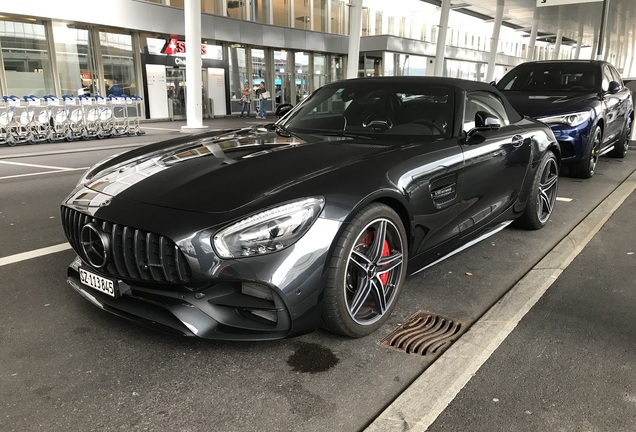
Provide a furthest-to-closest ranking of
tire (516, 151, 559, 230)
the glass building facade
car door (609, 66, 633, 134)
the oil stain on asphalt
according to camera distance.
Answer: the glass building facade → car door (609, 66, 633, 134) → tire (516, 151, 559, 230) → the oil stain on asphalt

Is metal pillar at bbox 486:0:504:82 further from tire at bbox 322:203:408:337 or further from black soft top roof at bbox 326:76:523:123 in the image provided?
tire at bbox 322:203:408:337

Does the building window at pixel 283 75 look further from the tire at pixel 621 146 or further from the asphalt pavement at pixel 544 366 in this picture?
the asphalt pavement at pixel 544 366

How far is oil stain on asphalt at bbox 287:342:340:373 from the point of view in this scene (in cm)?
264

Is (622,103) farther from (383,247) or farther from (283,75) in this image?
(283,75)

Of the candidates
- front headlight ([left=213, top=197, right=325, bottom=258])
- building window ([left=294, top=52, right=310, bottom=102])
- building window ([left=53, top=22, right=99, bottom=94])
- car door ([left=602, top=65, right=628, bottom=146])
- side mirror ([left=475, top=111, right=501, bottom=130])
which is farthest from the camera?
building window ([left=294, top=52, right=310, bottom=102])

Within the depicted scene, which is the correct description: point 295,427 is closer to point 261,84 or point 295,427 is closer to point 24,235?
point 24,235

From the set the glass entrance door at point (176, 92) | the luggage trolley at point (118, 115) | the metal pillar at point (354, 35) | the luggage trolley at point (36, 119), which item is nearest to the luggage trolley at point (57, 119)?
the luggage trolley at point (36, 119)

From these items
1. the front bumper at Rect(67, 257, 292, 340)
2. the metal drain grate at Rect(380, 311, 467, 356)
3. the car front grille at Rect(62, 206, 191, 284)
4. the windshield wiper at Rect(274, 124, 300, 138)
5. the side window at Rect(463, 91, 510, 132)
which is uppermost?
the side window at Rect(463, 91, 510, 132)

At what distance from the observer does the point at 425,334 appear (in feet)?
9.95

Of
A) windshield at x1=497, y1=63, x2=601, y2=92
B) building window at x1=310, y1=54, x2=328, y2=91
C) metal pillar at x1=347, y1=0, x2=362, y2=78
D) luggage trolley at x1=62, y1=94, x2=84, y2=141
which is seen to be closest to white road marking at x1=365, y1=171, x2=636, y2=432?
windshield at x1=497, y1=63, x2=601, y2=92

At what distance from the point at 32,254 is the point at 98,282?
6.33ft

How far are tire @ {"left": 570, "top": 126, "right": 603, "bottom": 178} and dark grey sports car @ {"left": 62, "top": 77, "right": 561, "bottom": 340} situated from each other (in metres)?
4.23

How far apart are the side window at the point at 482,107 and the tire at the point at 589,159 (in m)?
3.59

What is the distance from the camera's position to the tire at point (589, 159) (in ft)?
24.6
